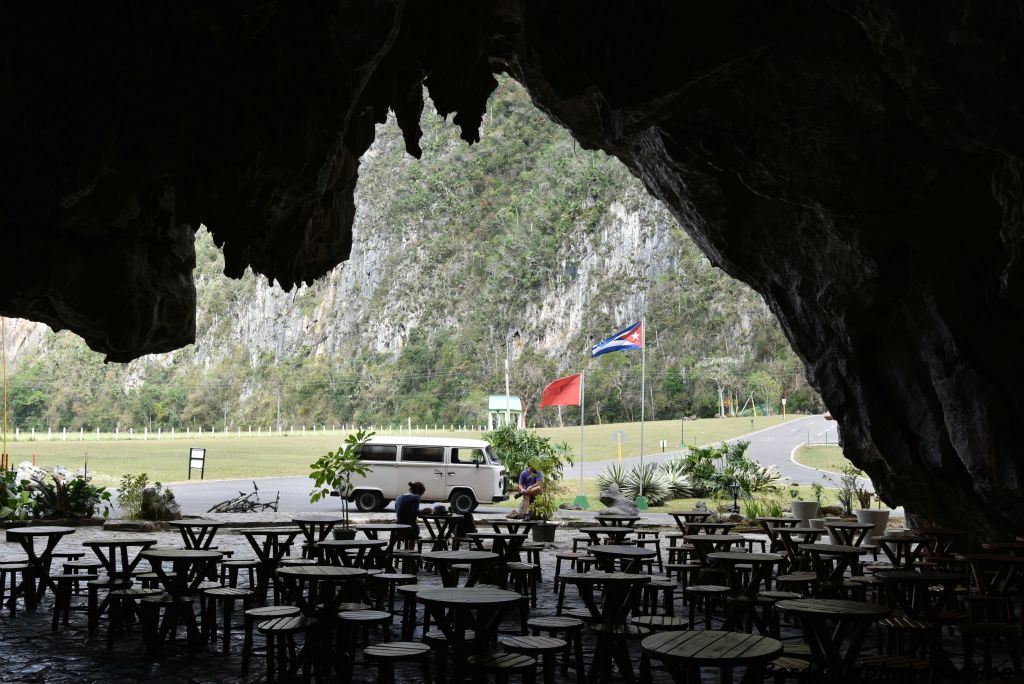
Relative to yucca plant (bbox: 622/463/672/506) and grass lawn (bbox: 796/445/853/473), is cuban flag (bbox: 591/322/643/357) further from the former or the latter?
grass lawn (bbox: 796/445/853/473)

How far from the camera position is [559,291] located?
10681 cm

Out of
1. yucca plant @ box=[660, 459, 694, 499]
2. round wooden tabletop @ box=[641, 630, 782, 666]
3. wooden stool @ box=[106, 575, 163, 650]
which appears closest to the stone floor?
wooden stool @ box=[106, 575, 163, 650]

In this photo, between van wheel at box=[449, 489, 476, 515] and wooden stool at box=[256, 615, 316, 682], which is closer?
wooden stool at box=[256, 615, 316, 682]

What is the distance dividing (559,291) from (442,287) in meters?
15.5

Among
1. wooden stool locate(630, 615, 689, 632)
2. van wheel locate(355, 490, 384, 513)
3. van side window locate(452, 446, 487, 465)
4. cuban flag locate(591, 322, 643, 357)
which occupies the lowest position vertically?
wooden stool locate(630, 615, 689, 632)

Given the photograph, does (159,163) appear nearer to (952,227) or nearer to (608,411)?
(952,227)

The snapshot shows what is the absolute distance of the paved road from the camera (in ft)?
85.1

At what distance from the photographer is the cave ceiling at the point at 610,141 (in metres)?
6.64

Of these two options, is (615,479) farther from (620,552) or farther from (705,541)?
(620,552)

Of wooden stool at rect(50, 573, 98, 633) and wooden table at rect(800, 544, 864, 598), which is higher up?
wooden table at rect(800, 544, 864, 598)

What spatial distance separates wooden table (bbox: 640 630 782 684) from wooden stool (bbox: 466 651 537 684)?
1.06 m

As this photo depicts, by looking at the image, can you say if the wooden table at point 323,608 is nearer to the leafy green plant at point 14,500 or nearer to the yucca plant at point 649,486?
the leafy green plant at point 14,500

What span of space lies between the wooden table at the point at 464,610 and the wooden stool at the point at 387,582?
2.42 metres

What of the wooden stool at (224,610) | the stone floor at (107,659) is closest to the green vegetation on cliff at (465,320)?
the stone floor at (107,659)
